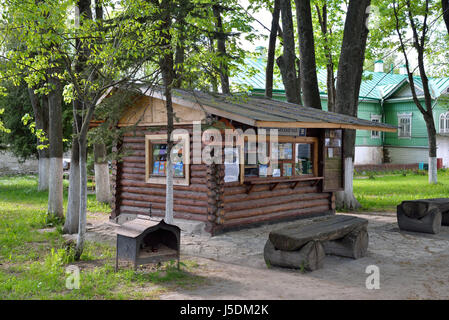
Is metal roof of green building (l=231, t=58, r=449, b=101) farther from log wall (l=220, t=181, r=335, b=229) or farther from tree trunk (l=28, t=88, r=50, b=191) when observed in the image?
log wall (l=220, t=181, r=335, b=229)

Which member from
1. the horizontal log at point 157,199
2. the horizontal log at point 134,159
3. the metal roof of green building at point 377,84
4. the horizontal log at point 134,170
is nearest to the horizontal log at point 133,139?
the horizontal log at point 134,159

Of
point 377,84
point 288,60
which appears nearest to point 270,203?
point 288,60

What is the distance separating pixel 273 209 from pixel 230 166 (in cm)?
199

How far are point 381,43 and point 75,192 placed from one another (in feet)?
64.4

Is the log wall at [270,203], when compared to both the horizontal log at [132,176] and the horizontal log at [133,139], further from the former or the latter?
the horizontal log at [133,139]

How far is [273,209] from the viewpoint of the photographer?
40.0ft

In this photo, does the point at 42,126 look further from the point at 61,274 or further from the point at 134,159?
the point at 61,274

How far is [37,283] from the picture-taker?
6676 mm

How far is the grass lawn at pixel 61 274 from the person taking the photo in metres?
6.26

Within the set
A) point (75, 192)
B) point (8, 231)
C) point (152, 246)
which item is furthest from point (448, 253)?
point (8, 231)

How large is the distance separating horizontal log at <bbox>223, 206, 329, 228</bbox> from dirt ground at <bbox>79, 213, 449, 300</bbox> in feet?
0.92

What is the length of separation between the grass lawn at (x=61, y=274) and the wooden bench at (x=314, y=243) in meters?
1.45

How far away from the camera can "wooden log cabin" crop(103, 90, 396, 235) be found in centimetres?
1071

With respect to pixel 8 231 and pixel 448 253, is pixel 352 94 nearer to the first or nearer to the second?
pixel 448 253
